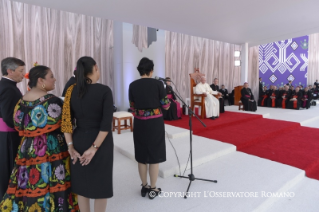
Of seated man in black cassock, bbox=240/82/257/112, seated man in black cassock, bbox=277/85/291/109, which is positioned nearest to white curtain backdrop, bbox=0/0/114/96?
seated man in black cassock, bbox=240/82/257/112

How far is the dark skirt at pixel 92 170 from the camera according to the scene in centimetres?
145

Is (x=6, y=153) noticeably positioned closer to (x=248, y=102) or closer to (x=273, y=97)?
(x=248, y=102)

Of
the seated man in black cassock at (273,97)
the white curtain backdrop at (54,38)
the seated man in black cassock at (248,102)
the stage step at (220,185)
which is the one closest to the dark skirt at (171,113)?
the white curtain backdrop at (54,38)

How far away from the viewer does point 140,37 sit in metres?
7.20

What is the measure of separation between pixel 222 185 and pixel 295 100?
319 inches

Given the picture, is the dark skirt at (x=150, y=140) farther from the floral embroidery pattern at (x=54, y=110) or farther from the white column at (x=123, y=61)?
the white column at (x=123, y=61)

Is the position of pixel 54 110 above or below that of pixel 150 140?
above

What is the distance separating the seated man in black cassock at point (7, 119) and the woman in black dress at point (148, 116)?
101 cm

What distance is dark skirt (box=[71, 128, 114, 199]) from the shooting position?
4.75ft

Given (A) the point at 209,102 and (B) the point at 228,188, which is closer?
(B) the point at 228,188

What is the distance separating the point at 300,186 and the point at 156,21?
16.6 feet

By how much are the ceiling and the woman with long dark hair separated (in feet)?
12.0

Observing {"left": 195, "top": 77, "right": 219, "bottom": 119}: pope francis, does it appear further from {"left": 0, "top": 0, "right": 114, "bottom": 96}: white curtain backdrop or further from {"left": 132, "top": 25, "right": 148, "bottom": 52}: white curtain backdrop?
{"left": 0, "top": 0, "right": 114, "bottom": 96}: white curtain backdrop

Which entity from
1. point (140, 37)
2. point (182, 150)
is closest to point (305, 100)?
point (140, 37)
